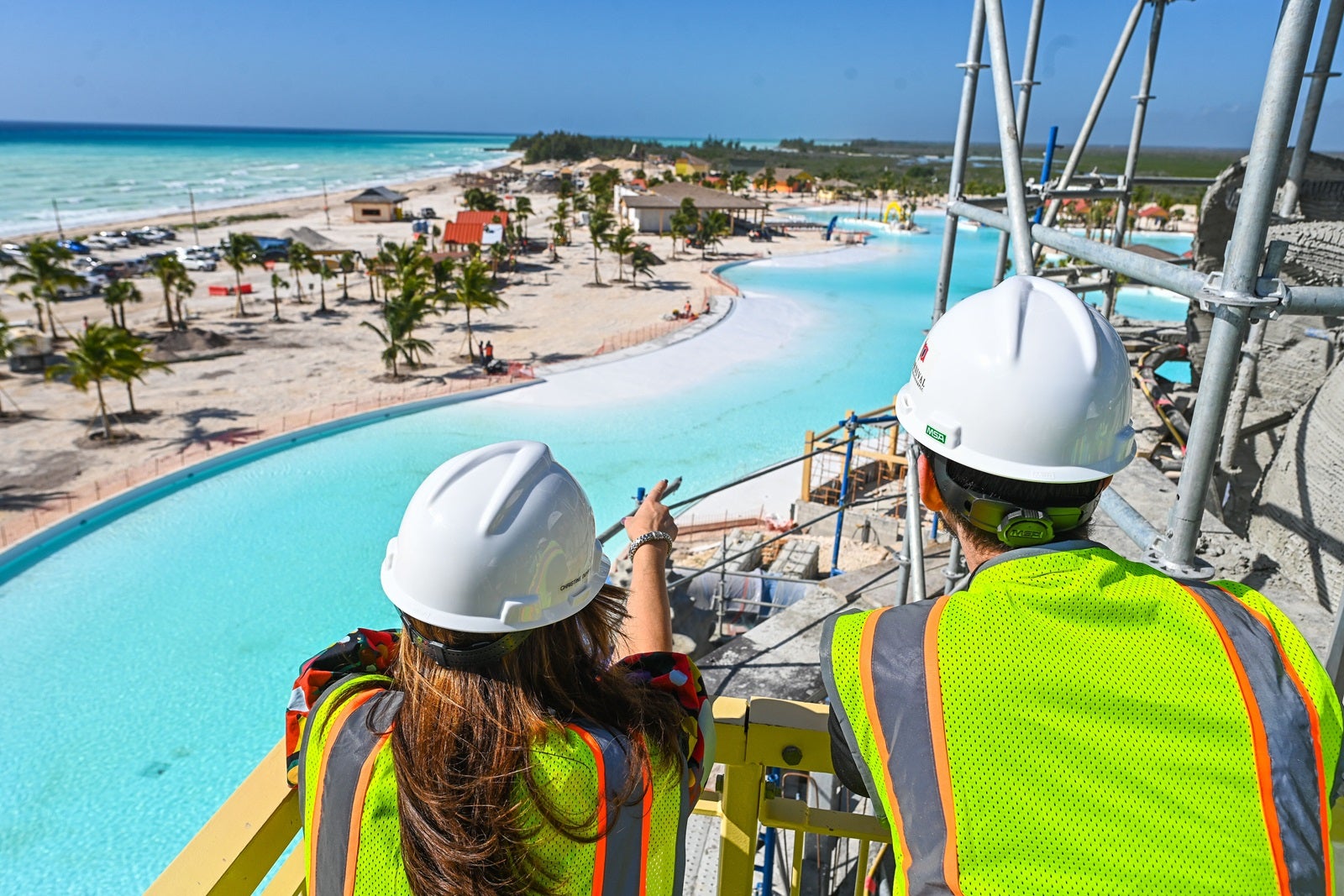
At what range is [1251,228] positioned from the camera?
2279 mm

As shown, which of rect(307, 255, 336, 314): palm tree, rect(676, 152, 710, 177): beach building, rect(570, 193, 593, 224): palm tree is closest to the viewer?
rect(307, 255, 336, 314): palm tree

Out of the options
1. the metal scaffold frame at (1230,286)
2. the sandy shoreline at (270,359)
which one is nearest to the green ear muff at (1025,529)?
the metal scaffold frame at (1230,286)

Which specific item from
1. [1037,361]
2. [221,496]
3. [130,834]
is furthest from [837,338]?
[1037,361]

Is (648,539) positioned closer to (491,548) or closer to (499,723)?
(491,548)

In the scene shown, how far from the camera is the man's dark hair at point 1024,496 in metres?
1.85

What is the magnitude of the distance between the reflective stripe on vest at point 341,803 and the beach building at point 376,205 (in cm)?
6483

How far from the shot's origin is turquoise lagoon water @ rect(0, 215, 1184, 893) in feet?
Result: 32.8

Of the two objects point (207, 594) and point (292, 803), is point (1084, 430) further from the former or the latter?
point (207, 594)

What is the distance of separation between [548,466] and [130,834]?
10590 millimetres

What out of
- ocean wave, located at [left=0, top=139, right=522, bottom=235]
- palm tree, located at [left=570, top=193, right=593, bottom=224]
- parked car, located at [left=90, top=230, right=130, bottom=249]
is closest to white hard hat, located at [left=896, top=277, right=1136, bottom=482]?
parked car, located at [left=90, top=230, right=130, bottom=249]

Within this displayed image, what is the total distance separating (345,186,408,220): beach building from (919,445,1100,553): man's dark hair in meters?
64.9

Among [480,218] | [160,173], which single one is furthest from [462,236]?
[160,173]

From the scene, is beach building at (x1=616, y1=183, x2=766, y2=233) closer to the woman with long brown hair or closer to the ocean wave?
the ocean wave

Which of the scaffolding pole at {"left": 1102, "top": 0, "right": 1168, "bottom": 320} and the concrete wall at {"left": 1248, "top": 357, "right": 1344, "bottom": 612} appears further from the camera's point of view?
the scaffolding pole at {"left": 1102, "top": 0, "right": 1168, "bottom": 320}
